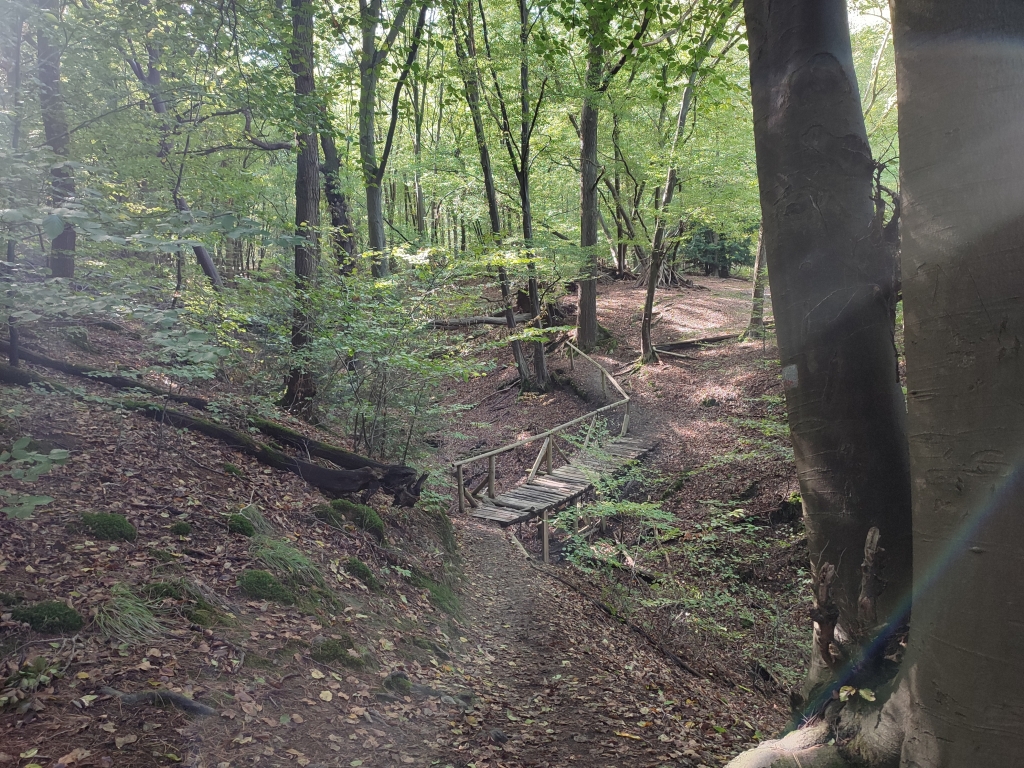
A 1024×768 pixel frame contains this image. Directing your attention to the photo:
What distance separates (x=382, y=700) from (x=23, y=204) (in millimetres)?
3719

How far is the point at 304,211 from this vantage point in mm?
8281

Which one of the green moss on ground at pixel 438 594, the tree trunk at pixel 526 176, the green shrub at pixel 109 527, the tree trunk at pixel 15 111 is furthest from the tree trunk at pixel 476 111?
the green shrub at pixel 109 527

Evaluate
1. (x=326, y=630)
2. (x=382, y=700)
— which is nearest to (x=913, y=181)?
(x=382, y=700)

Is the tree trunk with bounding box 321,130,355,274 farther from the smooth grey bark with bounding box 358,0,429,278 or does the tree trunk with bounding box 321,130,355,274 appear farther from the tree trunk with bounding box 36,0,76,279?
the tree trunk with bounding box 36,0,76,279

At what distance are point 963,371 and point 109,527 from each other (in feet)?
15.2

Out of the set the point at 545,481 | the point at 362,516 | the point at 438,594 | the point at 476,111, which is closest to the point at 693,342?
the point at 545,481

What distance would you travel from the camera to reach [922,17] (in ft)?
6.10

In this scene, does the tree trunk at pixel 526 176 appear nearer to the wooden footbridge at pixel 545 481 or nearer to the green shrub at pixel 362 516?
the wooden footbridge at pixel 545 481

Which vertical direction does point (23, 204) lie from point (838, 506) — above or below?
above

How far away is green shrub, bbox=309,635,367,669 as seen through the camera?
144 inches

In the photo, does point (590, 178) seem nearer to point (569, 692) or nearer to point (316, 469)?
point (316, 469)

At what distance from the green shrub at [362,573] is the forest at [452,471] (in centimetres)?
4

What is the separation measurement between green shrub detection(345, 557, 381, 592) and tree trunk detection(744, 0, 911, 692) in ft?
11.9

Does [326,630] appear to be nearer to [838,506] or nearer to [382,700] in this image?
[382,700]
